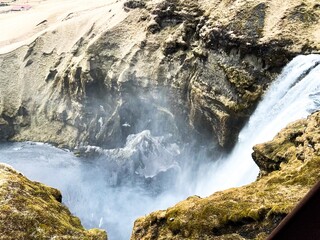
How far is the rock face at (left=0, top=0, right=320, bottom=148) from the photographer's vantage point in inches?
1404

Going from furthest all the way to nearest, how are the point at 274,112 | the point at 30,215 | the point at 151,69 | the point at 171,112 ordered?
the point at 151,69
the point at 171,112
the point at 274,112
the point at 30,215

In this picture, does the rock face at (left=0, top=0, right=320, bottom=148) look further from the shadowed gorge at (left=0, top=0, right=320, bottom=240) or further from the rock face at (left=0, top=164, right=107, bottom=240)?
the rock face at (left=0, top=164, right=107, bottom=240)

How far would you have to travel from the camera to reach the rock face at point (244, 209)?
13.8 meters

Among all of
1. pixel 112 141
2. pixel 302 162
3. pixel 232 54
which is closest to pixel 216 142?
pixel 232 54

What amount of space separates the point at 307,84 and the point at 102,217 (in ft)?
76.3

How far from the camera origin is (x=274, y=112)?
31984mm

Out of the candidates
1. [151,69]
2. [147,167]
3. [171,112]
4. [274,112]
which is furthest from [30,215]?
[151,69]

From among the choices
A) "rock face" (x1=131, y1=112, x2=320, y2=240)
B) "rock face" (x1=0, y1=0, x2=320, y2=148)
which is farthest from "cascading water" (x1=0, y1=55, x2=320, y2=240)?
"rock face" (x1=131, y1=112, x2=320, y2=240)

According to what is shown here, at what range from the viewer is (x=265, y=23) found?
119 feet

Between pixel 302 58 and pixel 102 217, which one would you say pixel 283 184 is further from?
pixel 102 217

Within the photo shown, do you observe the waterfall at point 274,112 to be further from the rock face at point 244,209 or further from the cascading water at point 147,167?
the rock face at point 244,209

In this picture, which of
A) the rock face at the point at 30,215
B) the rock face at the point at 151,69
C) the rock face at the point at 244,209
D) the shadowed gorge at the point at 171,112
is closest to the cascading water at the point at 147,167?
the shadowed gorge at the point at 171,112

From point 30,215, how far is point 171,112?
33.7 meters

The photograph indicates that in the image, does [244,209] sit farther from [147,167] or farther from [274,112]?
[147,167]
